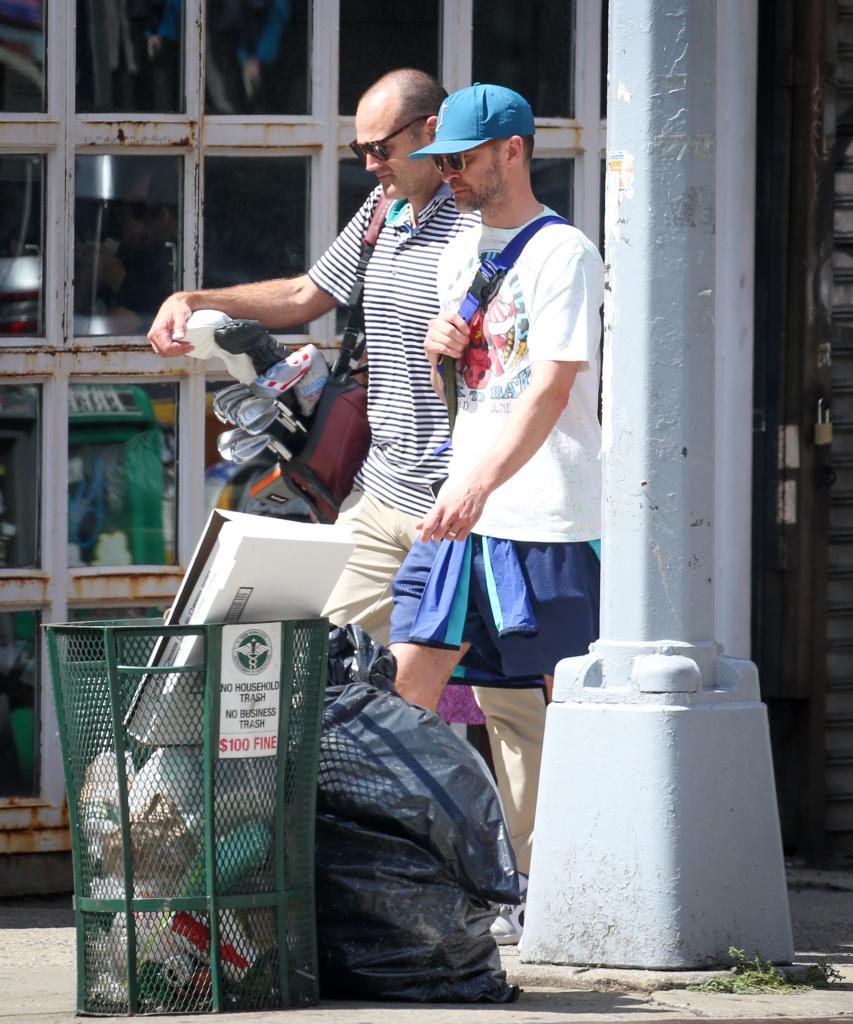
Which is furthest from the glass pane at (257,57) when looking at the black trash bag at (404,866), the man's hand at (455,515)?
the black trash bag at (404,866)

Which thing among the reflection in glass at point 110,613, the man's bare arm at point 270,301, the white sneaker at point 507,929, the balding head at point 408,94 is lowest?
the white sneaker at point 507,929

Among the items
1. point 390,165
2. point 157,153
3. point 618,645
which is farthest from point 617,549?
point 157,153

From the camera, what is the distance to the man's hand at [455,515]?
4.55m

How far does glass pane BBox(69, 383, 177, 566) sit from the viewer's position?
18.5 feet

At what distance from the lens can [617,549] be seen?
4.42 metres

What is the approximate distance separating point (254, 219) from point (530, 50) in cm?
93

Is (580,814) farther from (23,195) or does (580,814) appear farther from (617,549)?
(23,195)

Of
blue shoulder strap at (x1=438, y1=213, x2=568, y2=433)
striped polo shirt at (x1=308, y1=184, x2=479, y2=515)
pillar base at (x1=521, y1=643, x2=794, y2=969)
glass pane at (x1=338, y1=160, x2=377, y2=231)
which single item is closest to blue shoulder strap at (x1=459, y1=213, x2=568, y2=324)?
blue shoulder strap at (x1=438, y1=213, x2=568, y2=433)

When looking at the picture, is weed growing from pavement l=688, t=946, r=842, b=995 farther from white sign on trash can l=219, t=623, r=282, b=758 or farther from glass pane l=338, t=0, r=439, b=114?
glass pane l=338, t=0, r=439, b=114

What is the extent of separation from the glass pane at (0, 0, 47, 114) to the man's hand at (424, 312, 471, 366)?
1.41m

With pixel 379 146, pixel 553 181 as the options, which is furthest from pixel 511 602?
pixel 553 181

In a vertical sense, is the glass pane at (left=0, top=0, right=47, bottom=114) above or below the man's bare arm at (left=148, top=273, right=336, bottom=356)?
above

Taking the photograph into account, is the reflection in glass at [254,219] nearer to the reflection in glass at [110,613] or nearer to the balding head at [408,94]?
the balding head at [408,94]

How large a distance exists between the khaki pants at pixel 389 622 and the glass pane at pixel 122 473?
68 centimetres
